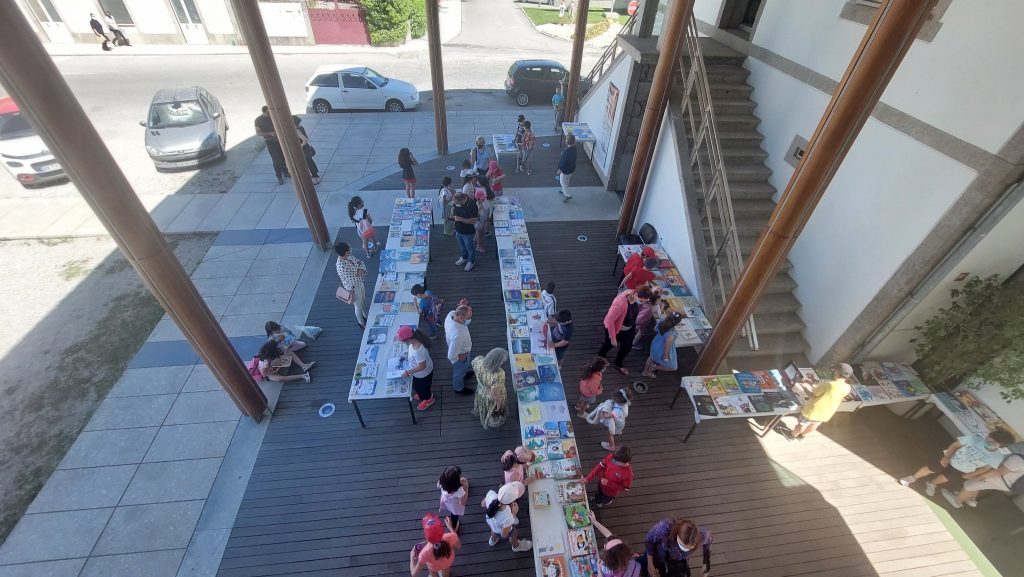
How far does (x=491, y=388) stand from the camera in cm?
600

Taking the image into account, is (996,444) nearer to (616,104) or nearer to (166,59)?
(616,104)

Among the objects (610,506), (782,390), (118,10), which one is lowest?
(610,506)

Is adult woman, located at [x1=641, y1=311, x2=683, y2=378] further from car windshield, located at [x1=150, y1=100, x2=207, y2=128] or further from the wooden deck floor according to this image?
car windshield, located at [x1=150, y1=100, x2=207, y2=128]

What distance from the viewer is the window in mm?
22158

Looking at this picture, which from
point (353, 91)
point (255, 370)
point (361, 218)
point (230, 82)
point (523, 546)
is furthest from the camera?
point (230, 82)

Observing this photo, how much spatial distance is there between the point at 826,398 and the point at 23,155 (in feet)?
66.7

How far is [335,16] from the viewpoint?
23938 millimetres

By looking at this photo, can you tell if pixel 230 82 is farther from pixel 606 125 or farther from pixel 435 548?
pixel 435 548

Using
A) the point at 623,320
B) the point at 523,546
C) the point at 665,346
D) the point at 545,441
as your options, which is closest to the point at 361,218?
the point at 623,320

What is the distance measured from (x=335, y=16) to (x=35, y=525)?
26.5 meters

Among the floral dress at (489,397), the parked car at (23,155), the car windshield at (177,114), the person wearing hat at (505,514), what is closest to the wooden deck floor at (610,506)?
the person wearing hat at (505,514)

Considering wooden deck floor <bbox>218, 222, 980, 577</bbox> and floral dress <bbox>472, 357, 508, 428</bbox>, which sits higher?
floral dress <bbox>472, 357, 508, 428</bbox>

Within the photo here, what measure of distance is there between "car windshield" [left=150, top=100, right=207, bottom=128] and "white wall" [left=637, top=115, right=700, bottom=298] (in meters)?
14.4

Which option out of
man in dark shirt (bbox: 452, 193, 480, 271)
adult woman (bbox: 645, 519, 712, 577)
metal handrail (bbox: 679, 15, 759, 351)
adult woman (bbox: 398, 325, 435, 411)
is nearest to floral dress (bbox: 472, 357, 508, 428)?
adult woman (bbox: 398, 325, 435, 411)
